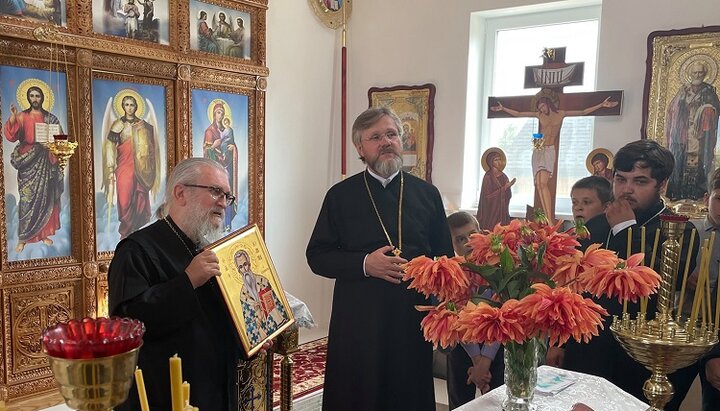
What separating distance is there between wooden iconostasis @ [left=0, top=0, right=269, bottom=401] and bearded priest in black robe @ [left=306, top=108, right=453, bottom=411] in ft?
7.32

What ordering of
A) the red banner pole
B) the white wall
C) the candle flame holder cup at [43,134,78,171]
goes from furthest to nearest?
the red banner pole
the white wall
the candle flame holder cup at [43,134,78,171]

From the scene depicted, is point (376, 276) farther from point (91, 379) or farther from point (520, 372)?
point (91, 379)

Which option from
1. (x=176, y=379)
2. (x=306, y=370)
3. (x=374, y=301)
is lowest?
(x=306, y=370)

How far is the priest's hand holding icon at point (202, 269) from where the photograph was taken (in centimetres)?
200

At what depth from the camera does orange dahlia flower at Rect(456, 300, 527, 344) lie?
129 centimetres

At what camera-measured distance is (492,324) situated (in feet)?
4.26

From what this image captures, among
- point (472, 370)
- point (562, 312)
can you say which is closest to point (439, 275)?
point (562, 312)

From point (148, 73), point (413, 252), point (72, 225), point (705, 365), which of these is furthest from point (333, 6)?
point (705, 365)

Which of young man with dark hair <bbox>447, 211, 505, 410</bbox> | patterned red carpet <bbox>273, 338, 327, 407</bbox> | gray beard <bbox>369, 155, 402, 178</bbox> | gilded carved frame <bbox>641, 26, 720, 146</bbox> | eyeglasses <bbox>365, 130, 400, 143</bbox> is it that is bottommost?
patterned red carpet <bbox>273, 338, 327, 407</bbox>

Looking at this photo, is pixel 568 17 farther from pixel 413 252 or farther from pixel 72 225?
pixel 72 225

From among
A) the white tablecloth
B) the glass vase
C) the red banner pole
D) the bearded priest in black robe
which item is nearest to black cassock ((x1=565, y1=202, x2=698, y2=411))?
the white tablecloth

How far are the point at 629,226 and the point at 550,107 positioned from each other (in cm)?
238

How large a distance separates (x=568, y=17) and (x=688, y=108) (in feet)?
4.41

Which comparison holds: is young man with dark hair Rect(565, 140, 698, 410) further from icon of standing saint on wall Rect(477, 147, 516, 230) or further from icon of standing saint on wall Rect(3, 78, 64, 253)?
icon of standing saint on wall Rect(3, 78, 64, 253)
